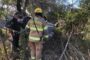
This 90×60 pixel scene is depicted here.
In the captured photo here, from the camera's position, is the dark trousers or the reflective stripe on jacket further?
the dark trousers

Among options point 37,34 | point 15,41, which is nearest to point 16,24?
point 15,41

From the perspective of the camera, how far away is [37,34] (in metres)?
9.63

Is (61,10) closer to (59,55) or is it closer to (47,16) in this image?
(47,16)

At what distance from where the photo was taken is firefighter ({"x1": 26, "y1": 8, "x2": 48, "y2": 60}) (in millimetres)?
9500

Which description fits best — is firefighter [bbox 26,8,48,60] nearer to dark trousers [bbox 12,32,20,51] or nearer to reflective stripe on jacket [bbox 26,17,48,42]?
reflective stripe on jacket [bbox 26,17,48,42]

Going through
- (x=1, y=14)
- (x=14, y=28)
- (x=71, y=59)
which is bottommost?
(x=71, y=59)

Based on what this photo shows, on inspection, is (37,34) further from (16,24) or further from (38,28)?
(16,24)

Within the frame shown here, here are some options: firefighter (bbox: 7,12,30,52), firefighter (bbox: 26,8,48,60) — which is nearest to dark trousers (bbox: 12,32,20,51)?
firefighter (bbox: 7,12,30,52)

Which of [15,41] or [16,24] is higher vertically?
[16,24]

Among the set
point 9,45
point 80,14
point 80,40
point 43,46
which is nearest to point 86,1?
point 80,14

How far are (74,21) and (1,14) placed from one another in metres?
2.73

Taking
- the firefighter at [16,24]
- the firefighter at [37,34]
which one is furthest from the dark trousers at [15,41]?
the firefighter at [37,34]

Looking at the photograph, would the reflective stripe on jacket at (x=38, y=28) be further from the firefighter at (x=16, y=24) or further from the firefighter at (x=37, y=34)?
the firefighter at (x=16, y=24)

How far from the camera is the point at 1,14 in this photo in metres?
8.95
